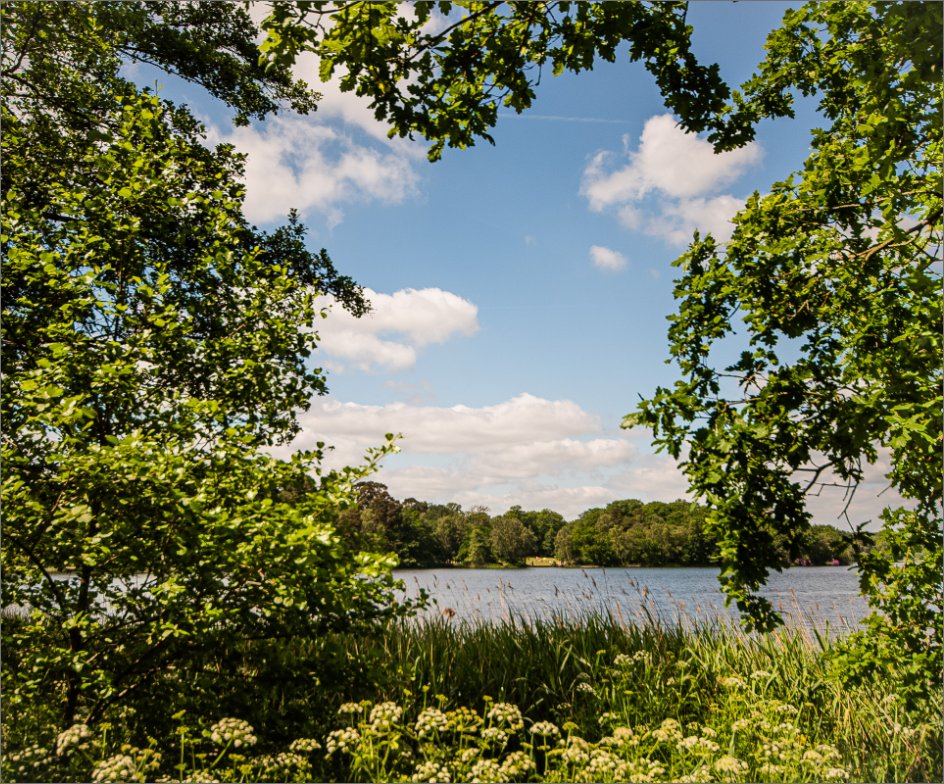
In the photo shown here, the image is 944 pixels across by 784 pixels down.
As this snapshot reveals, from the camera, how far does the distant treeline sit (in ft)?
42.8

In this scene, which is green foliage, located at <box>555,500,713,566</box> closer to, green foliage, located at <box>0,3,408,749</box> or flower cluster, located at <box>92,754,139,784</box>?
green foliage, located at <box>0,3,408,749</box>

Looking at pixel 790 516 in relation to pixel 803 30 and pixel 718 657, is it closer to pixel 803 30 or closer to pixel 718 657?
pixel 718 657

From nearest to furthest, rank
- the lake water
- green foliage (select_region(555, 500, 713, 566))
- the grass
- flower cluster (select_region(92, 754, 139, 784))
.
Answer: flower cluster (select_region(92, 754, 139, 784))
the grass
the lake water
green foliage (select_region(555, 500, 713, 566))

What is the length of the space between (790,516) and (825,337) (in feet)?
4.17

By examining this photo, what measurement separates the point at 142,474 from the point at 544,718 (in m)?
4.21

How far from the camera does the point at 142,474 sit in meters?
3.40

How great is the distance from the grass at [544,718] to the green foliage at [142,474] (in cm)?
37

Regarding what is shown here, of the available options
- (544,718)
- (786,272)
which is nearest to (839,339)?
(786,272)

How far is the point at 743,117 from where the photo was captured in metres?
4.31

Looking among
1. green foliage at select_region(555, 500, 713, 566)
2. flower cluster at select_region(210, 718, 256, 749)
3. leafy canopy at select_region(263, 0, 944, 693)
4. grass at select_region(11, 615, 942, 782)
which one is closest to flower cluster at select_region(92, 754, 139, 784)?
grass at select_region(11, 615, 942, 782)

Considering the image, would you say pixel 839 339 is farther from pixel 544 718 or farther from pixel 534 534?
pixel 534 534

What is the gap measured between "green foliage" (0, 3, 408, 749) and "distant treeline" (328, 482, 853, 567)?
616cm

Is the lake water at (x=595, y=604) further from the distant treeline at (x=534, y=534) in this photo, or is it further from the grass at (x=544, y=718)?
the distant treeline at (x=534, y=534)

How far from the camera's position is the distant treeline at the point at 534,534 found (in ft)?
42.8
